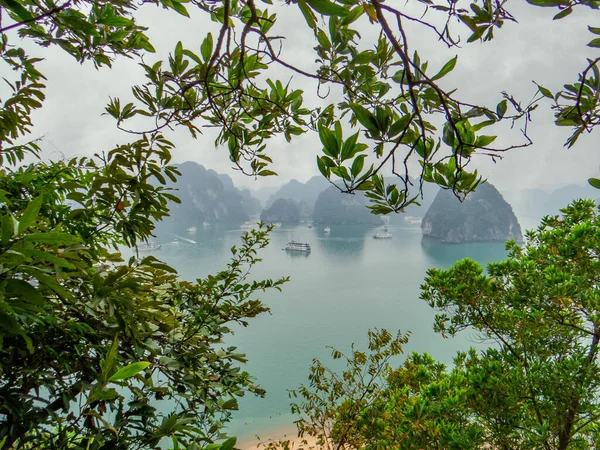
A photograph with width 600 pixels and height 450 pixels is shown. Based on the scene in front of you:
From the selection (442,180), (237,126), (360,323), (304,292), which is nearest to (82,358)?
(237,126)

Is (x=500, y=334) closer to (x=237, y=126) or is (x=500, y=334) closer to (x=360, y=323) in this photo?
(x=237, y=126)

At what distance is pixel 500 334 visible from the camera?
8.24ft

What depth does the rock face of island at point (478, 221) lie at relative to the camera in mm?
35438

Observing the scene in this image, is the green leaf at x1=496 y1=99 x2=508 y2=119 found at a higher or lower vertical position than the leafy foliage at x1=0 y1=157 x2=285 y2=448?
higher

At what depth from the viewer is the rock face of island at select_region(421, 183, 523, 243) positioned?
3544 cm

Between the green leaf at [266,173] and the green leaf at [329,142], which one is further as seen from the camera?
the green leaf at [266,173]

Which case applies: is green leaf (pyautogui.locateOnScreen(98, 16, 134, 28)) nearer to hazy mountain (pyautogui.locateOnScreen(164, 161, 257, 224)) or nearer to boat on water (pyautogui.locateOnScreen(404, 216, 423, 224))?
hazy mountain (pyautogui.locateOnScreen(164, 161, 257, 224))

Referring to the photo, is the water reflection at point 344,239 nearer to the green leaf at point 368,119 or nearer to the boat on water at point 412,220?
the boat on water at point 412,220

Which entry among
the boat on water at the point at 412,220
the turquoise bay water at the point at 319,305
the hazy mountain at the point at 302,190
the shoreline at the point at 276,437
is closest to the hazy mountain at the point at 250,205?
the hazy mountain at the point at 302,190

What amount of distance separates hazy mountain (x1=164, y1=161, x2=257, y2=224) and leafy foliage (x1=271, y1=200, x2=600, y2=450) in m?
46.9

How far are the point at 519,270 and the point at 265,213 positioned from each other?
44.7m

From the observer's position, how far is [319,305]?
661 inches

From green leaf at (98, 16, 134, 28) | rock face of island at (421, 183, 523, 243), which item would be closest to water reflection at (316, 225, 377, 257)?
rock face of island at (421, 183, 523, 243)

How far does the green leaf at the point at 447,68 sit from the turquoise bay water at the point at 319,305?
2.38 metres
